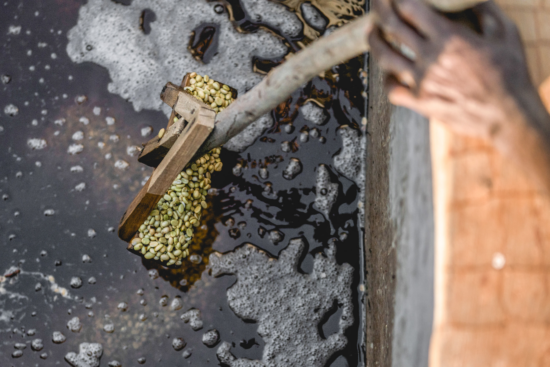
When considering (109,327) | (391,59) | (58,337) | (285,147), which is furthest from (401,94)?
(58,337)

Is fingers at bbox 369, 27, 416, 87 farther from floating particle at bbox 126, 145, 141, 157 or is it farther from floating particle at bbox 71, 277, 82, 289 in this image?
floating particle at bbox 71, 277, 82, 289

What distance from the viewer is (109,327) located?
152cm

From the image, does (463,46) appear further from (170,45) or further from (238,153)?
(170,45)

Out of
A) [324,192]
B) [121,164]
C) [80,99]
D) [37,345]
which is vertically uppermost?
[80,99]

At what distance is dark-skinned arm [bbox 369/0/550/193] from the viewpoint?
64cm

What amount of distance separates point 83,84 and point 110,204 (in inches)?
20.3

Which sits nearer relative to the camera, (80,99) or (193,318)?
(193,318)

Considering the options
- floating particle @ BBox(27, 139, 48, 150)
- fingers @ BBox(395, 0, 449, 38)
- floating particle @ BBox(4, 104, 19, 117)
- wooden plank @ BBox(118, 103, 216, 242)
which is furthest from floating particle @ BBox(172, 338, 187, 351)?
fingers @ BBox(395, 0, 449, 38)

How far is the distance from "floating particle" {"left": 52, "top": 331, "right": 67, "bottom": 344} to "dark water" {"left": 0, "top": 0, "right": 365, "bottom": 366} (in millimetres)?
14

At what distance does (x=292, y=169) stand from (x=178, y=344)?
779mm

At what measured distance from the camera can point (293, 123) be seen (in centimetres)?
169

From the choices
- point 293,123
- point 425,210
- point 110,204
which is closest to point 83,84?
point 110,204

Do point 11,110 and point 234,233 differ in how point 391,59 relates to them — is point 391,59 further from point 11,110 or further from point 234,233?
point 11,110

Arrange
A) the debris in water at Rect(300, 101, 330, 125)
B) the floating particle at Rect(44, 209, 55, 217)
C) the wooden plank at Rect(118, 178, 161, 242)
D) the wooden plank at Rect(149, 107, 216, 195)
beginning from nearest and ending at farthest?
the wooden plank at Rect(149, 107, 216, 195)
the wooden plank at Rect(118, 178, 161, 242)
the floating particle at Rect(44, 209, 55, 217)
the debris in water at Rect(300, 101, 330, 125)
